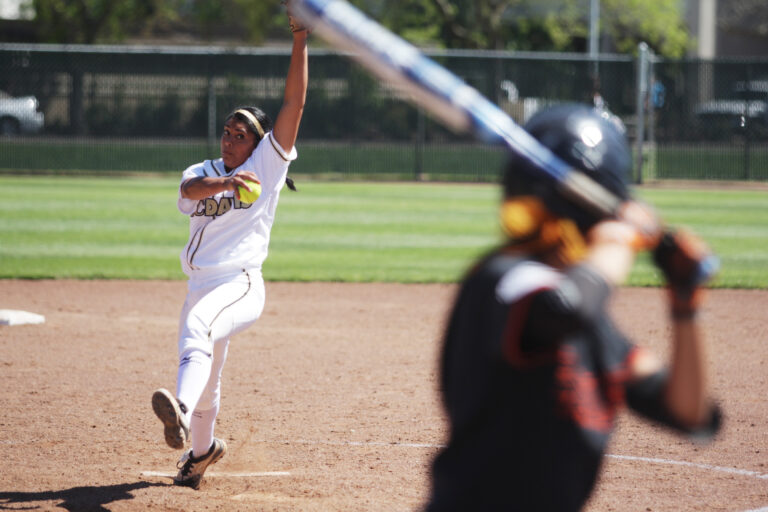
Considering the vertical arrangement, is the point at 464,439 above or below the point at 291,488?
above

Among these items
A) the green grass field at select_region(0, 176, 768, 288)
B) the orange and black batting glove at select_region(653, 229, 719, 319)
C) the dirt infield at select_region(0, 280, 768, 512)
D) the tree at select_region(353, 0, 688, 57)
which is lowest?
the green grass field at select_region(0, 176, 768, 288)

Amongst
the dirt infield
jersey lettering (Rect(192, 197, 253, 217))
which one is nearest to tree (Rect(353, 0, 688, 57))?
the dirt infield

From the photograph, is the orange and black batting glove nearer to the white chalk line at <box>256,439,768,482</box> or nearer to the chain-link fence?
the white chalk line at <box>256,439,768,482</box>

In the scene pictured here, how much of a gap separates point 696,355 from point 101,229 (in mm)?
14249

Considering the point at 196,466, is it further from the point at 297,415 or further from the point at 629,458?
the point at 629,458

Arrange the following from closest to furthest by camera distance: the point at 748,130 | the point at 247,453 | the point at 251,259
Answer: the point at 251,259 → the point at 247,453 → the point at 748,130

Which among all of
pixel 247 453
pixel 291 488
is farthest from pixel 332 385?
pixel 291 488

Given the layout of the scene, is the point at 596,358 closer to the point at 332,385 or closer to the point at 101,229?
the point at 332,385

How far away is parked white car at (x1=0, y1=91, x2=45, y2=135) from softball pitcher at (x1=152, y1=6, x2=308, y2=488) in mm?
20262

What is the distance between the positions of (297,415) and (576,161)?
471cm

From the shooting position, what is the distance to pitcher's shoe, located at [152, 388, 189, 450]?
4.14 metres

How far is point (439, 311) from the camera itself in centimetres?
1038

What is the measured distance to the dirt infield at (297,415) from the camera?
200 inches

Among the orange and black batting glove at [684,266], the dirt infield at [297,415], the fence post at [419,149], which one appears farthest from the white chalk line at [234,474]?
the fence post at [419,149]
